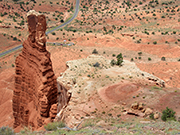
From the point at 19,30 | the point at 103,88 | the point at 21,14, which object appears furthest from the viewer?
the point at 21,14

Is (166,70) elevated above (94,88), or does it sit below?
below

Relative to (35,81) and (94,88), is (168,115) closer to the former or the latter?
(94,88)

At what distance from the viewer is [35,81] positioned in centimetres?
1550

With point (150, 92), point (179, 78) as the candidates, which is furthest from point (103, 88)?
point (179, 78)

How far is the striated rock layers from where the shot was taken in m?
14.3

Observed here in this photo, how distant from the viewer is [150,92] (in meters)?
14.8

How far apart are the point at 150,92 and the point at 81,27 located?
55658 millimetres

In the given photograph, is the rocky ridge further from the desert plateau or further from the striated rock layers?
the striated rock layers

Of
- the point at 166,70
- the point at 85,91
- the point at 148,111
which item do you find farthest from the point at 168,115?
the point at 166,70

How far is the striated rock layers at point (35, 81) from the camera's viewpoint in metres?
14.3

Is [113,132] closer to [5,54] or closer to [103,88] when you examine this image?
[103,88]

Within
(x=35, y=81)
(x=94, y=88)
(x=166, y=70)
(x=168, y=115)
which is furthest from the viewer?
(x=166, y=70)

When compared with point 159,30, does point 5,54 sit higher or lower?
lower

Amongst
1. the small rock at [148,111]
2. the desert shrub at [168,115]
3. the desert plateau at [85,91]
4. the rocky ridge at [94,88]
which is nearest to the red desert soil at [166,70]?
the desert plateau at [85,91]
